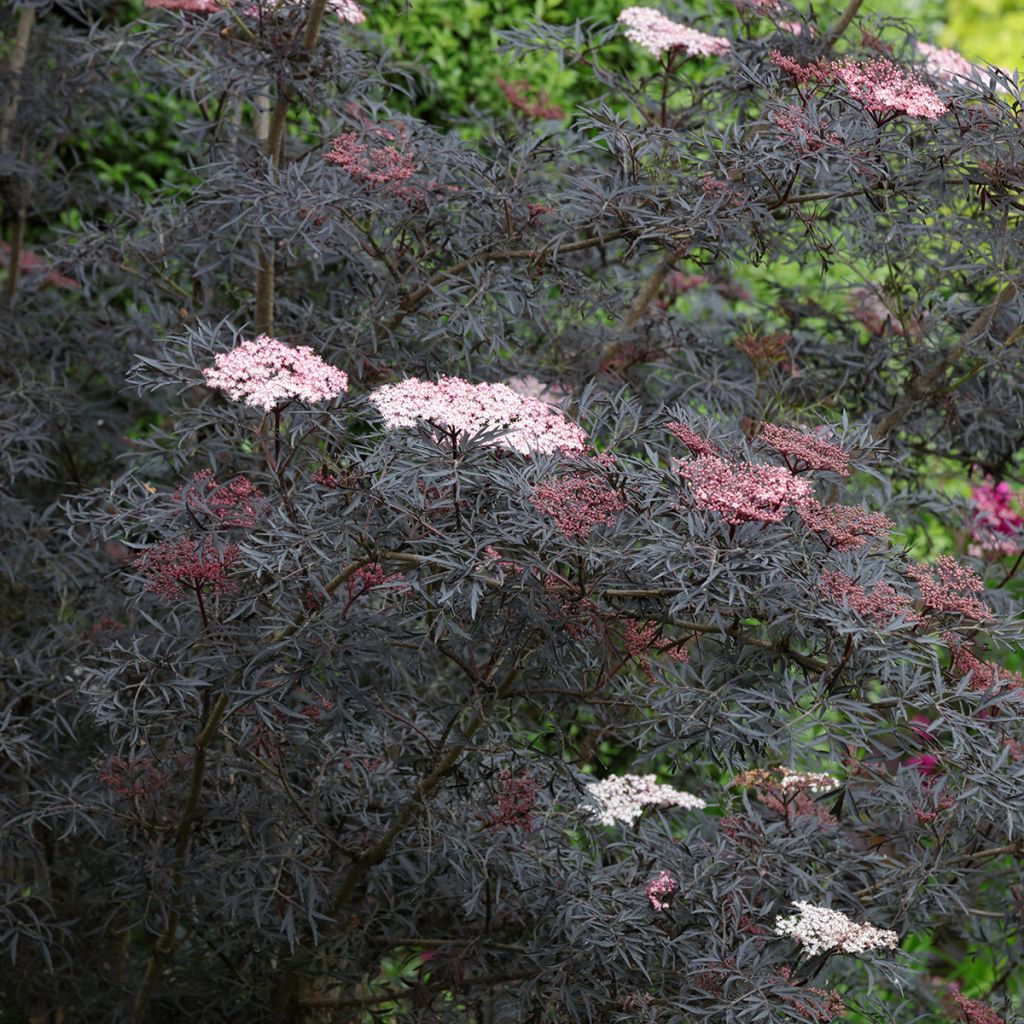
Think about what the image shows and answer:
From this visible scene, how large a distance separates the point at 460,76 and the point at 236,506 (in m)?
2.90

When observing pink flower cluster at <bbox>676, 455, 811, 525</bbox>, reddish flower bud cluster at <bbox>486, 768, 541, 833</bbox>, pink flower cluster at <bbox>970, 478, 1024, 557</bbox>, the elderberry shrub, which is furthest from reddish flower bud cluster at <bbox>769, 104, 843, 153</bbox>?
pink flower cluster at <bbox>970, 478, 1024, 557</bbox>

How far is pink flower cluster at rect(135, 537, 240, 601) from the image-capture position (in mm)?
1932

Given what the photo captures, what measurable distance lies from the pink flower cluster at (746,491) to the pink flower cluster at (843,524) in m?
0.04

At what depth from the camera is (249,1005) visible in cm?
256

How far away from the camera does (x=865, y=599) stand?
1.71 meters

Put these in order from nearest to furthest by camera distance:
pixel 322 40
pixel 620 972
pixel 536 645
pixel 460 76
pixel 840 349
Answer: pixel 536 645
pixel 620 972
pixel 322 40
pixel 840 349
pixel 460 76

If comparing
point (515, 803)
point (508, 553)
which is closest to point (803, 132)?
point (508, 553)

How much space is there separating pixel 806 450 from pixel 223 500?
0.85 meters

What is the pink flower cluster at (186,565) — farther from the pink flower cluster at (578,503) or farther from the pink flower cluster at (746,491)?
the pink flower cluster at (746,491)

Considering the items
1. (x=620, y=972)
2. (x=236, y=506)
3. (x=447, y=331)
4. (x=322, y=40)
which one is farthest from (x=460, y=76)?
(x=620, y=972)

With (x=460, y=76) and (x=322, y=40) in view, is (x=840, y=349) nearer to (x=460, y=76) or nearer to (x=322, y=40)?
(x=322, y=40)

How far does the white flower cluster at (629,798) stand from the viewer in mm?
2303

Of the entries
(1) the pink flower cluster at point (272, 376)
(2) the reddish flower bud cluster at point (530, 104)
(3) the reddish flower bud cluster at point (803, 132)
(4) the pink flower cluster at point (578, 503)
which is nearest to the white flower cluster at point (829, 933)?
(4) the pink flower cluster at point (578, 503)

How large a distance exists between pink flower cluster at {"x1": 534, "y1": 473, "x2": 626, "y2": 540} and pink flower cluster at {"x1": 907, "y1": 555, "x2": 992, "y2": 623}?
0.42 m
